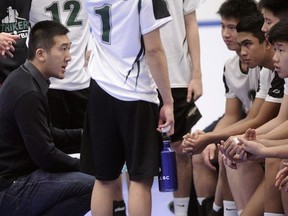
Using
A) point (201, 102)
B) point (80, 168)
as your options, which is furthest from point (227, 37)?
point (201, 102)

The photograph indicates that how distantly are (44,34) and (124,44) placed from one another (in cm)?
71

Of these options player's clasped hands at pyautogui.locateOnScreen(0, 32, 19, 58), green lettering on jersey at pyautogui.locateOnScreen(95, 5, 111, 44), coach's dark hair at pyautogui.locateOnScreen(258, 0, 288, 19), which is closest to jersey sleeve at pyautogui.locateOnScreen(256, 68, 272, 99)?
coach's dark hair at pyautogui.locateOnScreen(258, 0, 288, 19)

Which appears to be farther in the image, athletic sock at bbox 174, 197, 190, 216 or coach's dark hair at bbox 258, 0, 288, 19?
athletic sock at bbox 174, 197, 190, 216

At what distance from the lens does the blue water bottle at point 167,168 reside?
372cm

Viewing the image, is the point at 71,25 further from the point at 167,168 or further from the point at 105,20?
the point at 167,168

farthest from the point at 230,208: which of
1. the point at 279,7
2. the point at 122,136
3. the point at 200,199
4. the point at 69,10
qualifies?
the point at 69,10

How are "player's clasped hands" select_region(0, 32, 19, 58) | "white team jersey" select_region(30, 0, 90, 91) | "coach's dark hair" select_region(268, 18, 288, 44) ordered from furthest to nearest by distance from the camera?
"white team jersey" select_region(30, 0, 90, 91) → "player's clasped hands" select_region(0, 32, 19, 58) → "coach's dark hair" select_region(268, 18, 288, 44)

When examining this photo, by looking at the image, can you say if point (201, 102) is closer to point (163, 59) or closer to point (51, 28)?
point (51, 28)

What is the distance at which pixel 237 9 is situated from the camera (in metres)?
4.32

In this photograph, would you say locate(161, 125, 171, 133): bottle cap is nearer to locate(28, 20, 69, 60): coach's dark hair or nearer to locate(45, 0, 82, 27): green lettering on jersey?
locate(28, 20, 69, 60): coach's dark hair

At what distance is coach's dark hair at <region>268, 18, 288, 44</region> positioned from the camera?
3.56m

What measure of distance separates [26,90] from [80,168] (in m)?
0.41

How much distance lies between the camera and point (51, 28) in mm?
4266

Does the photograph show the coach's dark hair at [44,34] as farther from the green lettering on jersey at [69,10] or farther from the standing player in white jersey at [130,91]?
the standing player in white jersey at [130,91]
